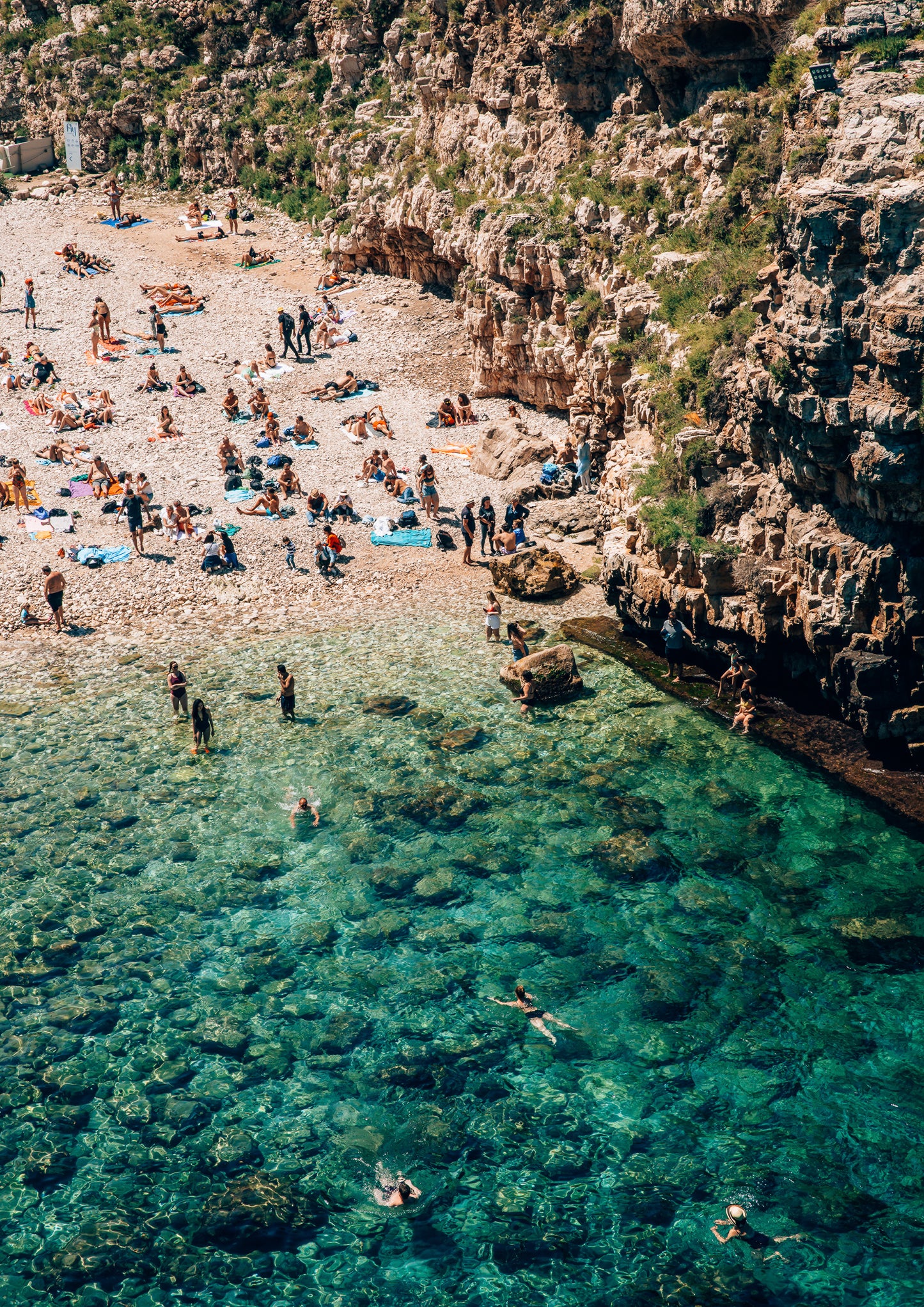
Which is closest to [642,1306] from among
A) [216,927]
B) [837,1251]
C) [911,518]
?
[837,1251]

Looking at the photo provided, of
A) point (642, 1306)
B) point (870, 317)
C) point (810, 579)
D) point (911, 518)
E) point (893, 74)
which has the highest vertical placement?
point (893, 74)

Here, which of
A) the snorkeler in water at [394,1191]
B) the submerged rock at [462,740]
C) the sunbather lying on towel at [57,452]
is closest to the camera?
the snorkeler in water at [394,1191]

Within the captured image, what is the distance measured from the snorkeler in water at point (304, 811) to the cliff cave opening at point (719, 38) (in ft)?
72.8

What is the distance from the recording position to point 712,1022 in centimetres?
1619

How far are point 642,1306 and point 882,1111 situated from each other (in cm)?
420

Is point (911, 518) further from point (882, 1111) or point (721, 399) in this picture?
point (882, 1111)

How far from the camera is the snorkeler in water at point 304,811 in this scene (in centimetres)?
2092

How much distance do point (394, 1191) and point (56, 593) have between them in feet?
60.4

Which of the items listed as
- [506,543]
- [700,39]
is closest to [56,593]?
[506,543]

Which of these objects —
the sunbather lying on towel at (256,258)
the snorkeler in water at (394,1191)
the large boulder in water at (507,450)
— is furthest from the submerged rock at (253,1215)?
the sunbather lying on towel at (256,258)

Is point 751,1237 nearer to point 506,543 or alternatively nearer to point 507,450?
point 506,543

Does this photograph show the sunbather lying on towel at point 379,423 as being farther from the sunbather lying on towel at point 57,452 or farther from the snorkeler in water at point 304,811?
the snorkeler in water at point 304,811

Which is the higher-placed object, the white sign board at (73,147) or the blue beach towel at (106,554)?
the white sign board at (73,147)

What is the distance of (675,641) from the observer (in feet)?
78.8
